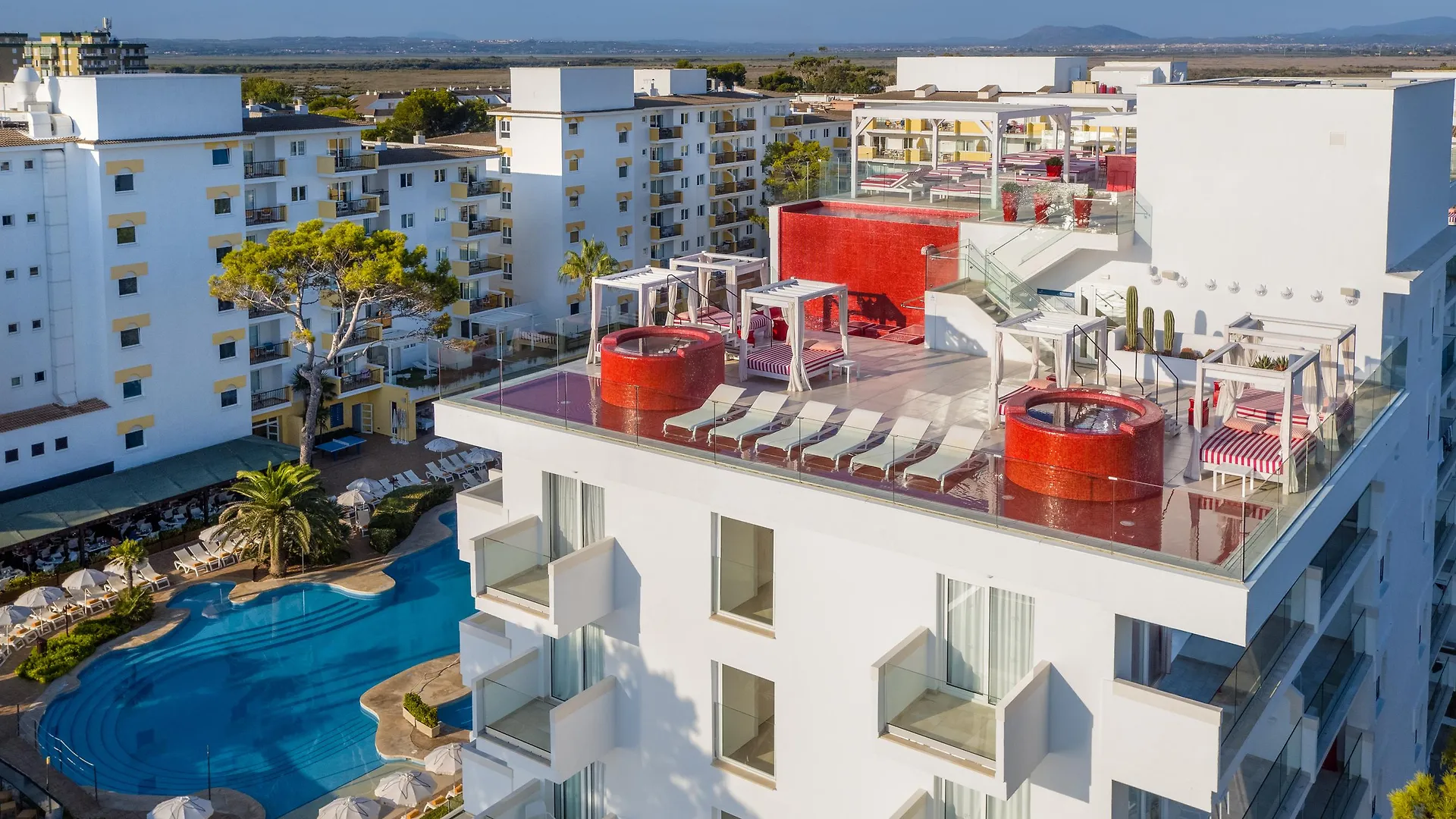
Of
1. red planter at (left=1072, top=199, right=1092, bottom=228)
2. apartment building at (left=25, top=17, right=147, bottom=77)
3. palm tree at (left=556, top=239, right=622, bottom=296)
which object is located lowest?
palm tree at (left=556, top=239, right=622, bottom=296)

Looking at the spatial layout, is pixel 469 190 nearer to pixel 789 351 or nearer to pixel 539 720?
pixel 789 351

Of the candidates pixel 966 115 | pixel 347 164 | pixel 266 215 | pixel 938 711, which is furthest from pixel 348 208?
Answer: pixel 938 711

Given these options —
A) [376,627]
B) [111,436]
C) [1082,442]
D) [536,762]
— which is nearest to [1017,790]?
[1082,442]

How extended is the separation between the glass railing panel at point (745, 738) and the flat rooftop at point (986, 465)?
9.93 ft

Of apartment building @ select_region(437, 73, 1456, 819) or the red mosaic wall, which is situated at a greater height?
the red mosaic wall

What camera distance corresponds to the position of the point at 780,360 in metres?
19.8

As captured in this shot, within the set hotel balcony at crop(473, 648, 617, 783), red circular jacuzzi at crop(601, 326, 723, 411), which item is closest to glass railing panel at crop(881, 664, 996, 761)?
hotel balcony at crop(473, 648, 617, 783)

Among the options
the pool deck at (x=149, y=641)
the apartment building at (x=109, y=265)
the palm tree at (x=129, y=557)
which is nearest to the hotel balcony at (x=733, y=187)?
the apartment building at (x=109, y=265)

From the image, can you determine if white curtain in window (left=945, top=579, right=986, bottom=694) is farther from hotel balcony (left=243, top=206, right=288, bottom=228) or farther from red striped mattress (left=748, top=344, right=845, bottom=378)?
hotel balcony (left=243, top=206, right=288, bottom=228)

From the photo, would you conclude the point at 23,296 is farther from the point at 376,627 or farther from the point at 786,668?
the point at 786,668

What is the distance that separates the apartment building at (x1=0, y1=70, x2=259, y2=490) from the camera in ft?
141

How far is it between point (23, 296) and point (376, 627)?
1645 cm

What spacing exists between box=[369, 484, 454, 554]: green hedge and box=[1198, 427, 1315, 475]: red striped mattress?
31691mm

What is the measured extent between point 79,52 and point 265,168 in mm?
42758
